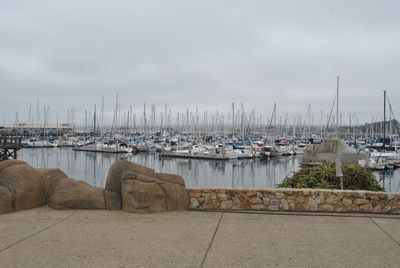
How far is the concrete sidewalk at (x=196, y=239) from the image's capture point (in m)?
5.96

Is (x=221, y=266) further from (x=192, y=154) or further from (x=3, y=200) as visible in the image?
(x=192, y=154)

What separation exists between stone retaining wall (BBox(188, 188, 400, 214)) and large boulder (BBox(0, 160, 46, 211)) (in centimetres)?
377

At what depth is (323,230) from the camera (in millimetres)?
7699

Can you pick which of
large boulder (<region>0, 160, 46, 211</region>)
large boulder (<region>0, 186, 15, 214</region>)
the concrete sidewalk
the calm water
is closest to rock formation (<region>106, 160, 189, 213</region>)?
the concrete sidewalk

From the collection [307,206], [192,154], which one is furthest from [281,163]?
[307,206]

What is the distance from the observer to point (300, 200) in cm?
941

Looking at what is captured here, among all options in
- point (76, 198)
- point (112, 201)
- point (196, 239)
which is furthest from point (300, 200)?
point (76, 198)

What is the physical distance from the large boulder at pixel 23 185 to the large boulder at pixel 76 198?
0.41 meters

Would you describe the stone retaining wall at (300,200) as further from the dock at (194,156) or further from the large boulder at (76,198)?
the dock at (194,156)

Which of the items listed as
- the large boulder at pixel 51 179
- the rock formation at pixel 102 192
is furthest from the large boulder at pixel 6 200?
the large boulder at pixel 51 179

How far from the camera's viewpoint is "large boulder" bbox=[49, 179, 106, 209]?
379 inches

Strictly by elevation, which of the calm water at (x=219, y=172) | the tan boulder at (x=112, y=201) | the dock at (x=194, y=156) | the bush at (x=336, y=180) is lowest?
the calm water at (x=219, y=172)

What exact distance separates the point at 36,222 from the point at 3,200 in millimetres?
1385

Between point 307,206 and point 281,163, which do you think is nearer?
point 307,206
